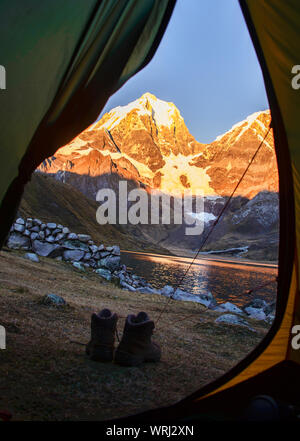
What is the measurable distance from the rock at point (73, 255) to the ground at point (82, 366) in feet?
31.2

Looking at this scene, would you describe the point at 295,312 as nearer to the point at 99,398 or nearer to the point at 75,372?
the point at 99,398

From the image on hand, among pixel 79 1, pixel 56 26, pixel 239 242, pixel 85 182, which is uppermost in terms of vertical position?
pixel 85 182

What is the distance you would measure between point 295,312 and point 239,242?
319 feet

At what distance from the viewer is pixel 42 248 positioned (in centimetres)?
1658

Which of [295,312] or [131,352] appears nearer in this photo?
[295,312]

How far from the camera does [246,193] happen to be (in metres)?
105

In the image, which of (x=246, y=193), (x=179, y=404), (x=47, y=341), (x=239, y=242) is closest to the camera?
(x=179, y=404)

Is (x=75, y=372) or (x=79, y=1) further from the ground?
(x=79, y=1)

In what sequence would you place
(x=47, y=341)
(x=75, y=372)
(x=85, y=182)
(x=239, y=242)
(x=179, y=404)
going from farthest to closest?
(x=85, y=182)
(x=239, y=242)
(x=47, y=341)
(x=75, y=372)
(x=179, y=404)

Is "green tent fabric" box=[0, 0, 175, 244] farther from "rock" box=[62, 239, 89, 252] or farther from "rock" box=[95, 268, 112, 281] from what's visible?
"rock" box=[62, 239, 89, 252]

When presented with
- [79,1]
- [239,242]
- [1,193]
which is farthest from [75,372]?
[239,242]

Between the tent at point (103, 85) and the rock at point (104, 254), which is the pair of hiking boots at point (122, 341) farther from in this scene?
the rock at point (104, 254)

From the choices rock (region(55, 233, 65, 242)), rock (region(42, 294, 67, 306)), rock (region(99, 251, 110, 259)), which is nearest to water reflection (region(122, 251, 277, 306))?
rock (region(99, 251, 110, 259))

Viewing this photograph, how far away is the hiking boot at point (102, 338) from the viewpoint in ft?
12.2
